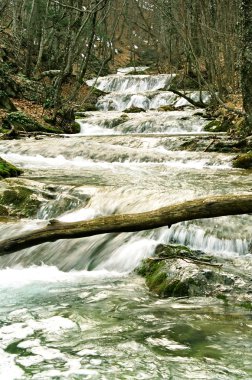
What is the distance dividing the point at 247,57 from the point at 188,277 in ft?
23.9

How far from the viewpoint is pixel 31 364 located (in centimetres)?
316

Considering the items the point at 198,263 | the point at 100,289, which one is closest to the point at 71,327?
the point at 100,289

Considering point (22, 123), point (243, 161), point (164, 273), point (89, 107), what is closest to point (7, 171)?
point (243, 161)

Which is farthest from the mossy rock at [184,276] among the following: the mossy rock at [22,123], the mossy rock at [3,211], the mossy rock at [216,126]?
the mossy rock at [22,123]

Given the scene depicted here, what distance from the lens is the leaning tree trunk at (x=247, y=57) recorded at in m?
10.1

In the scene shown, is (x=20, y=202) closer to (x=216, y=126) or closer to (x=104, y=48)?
(x=216, y=126)

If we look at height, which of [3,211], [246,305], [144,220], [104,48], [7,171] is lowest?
[246,305]

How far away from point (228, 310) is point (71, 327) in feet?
4.66

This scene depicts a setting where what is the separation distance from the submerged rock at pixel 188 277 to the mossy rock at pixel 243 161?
19.2 ft

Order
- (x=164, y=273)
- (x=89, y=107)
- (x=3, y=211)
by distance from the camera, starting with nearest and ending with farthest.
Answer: (x=164, y=273) → (x=3, y=211) → (x=89, y=107)

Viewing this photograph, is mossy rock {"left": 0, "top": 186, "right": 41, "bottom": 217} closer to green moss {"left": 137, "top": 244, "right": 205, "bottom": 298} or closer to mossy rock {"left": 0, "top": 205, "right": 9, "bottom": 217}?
mossy rock {"left": 0, "top": 205, "right": 9, "bottom": 217}

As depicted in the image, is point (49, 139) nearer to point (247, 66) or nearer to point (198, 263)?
point (247, 66)

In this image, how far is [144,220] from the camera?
13.4ft

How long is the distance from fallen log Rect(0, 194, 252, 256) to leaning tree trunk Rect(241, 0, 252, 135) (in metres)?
7.51
